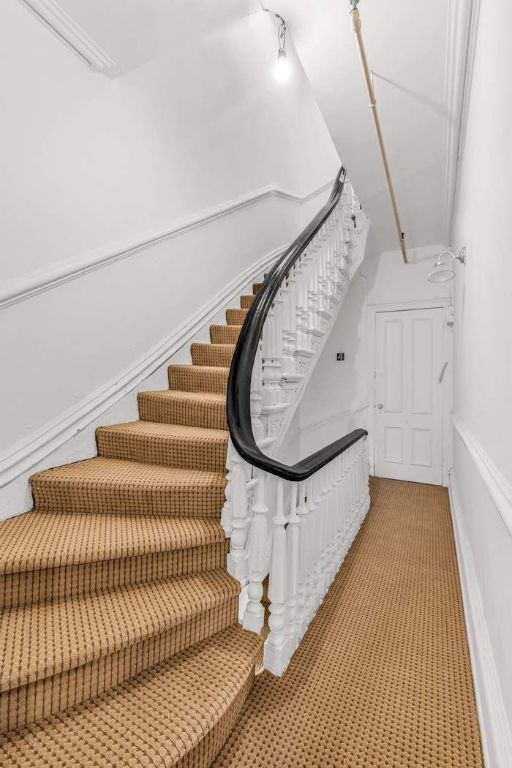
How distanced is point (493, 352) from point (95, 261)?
1991 millimetres

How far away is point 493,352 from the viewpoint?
1.38 m

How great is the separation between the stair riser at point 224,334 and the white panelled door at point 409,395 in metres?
2.21

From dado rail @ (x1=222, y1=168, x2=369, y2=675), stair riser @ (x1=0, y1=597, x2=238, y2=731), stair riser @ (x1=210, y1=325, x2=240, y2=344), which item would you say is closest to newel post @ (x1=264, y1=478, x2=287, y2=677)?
dado rail @ (x1=222, y1=168, x2=369, y2=675)

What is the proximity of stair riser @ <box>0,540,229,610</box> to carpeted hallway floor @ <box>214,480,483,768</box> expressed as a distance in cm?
50

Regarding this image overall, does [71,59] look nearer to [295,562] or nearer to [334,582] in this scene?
[295,562]

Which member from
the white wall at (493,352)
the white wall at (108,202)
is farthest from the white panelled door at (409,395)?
the white wall at (493,352)

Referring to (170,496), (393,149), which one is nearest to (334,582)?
(170,496)

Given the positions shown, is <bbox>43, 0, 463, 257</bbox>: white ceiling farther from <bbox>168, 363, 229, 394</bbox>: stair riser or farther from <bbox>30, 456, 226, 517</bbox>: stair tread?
<bbox>30, 456, 226, 517</bbox>: stair tread

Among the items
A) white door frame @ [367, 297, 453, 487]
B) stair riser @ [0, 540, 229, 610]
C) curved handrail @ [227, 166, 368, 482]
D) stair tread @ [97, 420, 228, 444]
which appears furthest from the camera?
white door frame @ [367, 297, 453, 487]

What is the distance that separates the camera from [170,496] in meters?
1.67

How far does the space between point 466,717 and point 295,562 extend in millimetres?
741

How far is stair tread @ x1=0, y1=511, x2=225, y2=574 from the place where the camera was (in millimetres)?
1318

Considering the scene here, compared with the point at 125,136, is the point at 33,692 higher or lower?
lower

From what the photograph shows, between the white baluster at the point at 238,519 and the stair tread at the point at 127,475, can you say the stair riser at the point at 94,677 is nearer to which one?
the white baluster at the point at 238,519
